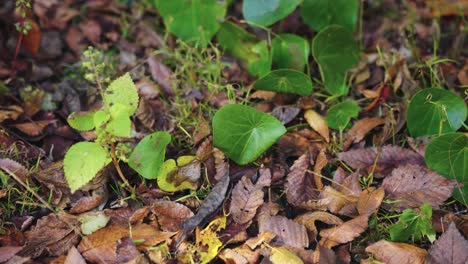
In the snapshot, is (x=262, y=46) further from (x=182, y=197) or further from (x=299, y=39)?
(x=182, y=197)

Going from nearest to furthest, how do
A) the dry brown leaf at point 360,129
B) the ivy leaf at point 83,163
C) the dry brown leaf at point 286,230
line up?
the ivy leaf at point 83,163, the dry brown leaf at point 286,230, the dry brown leaf at point 360,129

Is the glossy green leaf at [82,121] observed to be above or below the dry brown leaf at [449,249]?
above

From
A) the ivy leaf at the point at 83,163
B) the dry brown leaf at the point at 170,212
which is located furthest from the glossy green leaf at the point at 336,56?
the ivy leaf at the point at 83,163

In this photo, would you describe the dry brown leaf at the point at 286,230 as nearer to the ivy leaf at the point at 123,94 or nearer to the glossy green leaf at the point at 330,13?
the ivy leaf at the point at 123,94

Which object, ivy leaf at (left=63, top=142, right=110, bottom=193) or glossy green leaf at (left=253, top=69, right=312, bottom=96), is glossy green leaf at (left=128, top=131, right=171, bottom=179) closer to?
ivy leaf at (left=63, top=142, right=110, bottom=193)

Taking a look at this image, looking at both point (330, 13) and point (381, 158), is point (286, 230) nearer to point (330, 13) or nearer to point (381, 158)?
point (381, 158)
